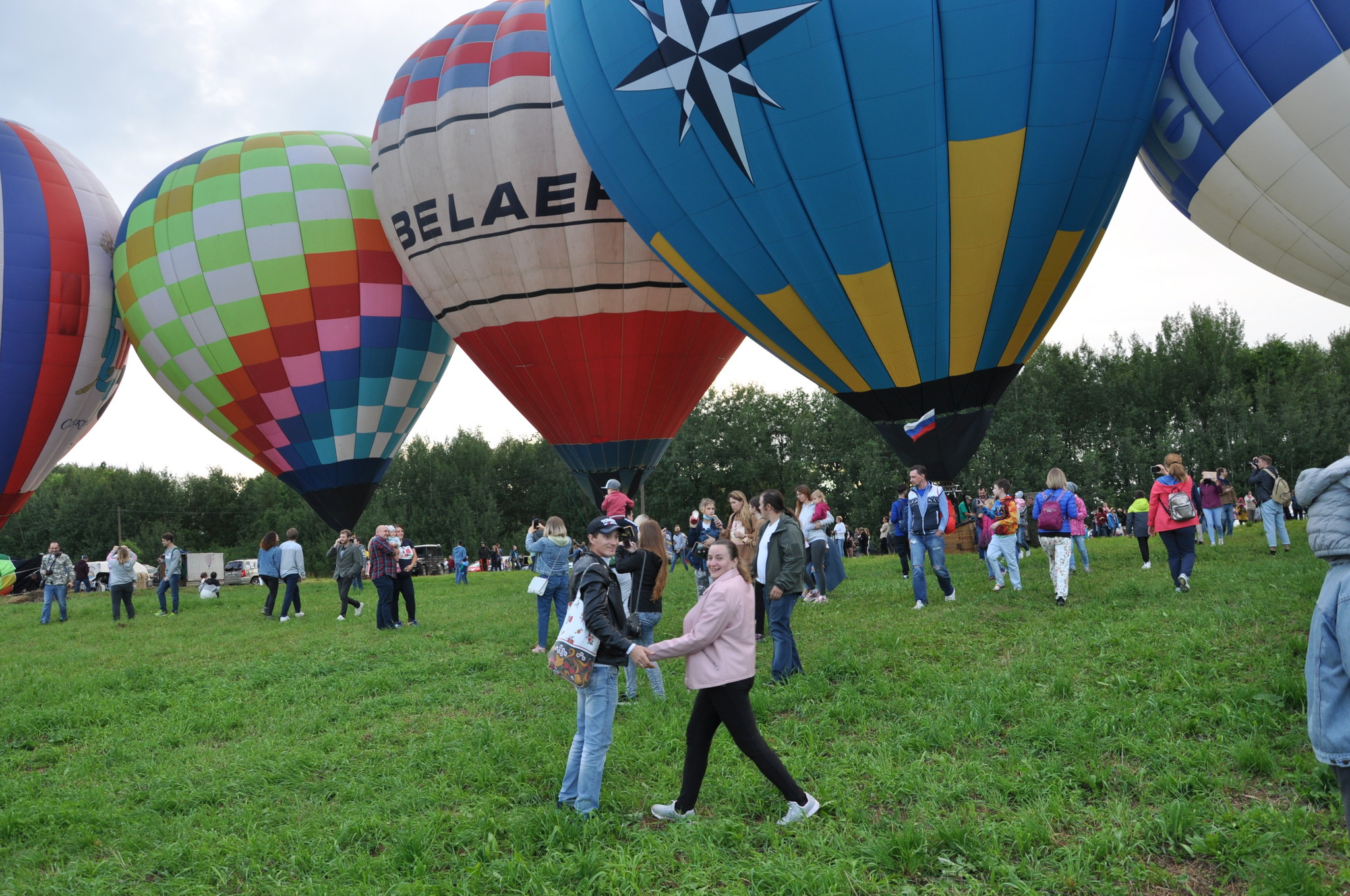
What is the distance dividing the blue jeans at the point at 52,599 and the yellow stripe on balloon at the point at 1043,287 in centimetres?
1652

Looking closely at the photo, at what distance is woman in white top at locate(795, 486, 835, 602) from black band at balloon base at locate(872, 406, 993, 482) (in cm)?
118

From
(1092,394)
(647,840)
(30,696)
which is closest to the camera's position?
(647,840)

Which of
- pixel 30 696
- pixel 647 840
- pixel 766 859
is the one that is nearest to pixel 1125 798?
pixel 766 859

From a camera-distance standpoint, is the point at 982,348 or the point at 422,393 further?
the point at 422,393

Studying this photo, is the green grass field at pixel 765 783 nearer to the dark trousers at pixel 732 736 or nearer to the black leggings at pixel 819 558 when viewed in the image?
the dark trousers at pixel 732 736

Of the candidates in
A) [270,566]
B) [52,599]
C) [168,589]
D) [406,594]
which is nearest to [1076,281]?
[406,594]

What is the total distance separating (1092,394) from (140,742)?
47.2 meters

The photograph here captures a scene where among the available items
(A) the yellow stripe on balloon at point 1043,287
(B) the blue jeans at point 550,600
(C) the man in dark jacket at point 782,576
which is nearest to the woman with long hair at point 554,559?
(B) the blue jeans at point 550,600

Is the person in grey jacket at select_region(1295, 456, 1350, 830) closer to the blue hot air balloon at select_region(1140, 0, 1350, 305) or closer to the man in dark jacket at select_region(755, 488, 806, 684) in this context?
the man in dark jacket at select_region(755, 488, 806, 684)

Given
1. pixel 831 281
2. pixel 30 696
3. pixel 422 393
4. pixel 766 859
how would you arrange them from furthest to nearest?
pixel 422 393, pixel 831 281, pixel 30 696, pixel 766 859

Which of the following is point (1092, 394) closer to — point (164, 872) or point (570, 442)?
point (570, 442)

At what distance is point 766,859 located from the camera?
3.84m

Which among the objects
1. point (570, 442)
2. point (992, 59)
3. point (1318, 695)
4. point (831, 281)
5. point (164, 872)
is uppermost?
point (992, 59)

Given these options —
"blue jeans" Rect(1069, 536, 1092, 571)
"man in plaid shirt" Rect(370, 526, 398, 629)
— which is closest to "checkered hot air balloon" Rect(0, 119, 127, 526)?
"man in plaid shirt" Rect(370, 526, 398, 629)
